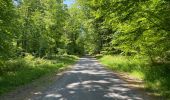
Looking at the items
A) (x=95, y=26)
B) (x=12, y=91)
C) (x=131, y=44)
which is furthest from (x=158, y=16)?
(x=95, y=26)

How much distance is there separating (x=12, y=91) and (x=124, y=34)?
22.0 ft

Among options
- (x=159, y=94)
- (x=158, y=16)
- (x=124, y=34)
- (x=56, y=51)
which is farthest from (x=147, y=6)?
(x=56, y=51)

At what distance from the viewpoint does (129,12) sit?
1425 centimetres

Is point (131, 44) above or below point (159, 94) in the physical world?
above

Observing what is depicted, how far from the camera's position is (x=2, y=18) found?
18.1 metres

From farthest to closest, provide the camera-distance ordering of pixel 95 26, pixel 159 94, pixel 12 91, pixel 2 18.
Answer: pixel 95 26 → pixel 2 18 → pixel 12 91 → pixel 159 94

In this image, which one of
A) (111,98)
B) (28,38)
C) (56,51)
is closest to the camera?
(111,98)

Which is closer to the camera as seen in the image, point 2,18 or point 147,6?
point 147,6

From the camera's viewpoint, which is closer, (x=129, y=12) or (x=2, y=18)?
(x=129, y=12)

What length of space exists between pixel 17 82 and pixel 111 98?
24.2 feet

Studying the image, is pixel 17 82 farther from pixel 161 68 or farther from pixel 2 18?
pixel 161 68

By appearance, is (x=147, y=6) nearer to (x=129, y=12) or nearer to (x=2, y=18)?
(x=129, y=12)

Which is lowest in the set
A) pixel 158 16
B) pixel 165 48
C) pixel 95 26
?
pixel 165 48

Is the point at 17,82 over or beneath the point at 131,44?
beneath
